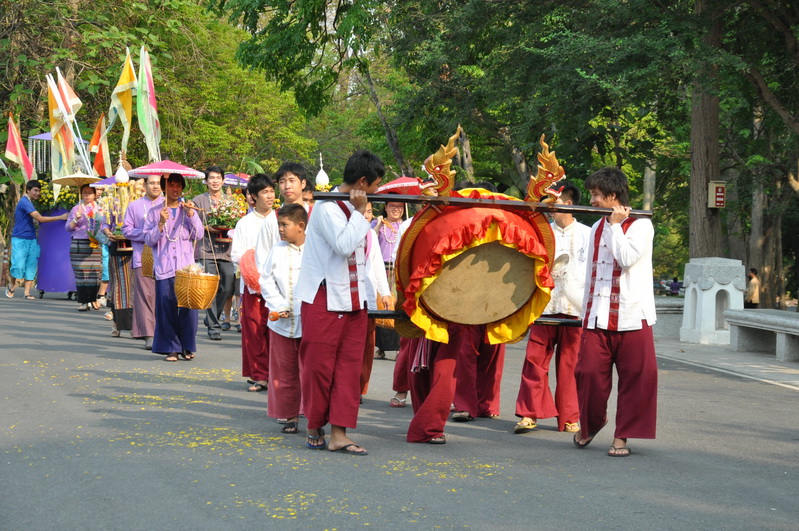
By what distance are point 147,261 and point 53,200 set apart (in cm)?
932

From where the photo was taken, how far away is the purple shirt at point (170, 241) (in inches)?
487

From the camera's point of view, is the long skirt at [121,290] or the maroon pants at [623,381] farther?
the long skirt at [121,290]

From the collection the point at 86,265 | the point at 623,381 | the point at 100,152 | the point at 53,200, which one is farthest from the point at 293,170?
the point at 100,152

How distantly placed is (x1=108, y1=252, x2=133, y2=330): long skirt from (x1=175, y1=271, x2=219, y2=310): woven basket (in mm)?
3524

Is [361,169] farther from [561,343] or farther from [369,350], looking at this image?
[561,343]

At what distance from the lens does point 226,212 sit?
→ 49.6 feet

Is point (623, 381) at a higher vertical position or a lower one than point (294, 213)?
lower

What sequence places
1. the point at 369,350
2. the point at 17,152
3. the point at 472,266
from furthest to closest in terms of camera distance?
the point at 17,152, the point at 369,350, the point at 472,266

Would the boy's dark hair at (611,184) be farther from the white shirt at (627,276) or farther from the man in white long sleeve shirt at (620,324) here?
the white shirt at (627,276)

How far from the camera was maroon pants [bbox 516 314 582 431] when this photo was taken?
8.50 metres

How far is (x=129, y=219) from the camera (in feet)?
41.8

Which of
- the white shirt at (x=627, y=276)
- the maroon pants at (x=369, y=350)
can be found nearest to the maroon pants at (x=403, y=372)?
the maroon pants at (x=369, y=350)

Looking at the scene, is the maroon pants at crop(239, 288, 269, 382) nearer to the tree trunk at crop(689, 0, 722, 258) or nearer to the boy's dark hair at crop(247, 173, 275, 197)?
the boy's dark hair at crop(247, 173, 275, 197)

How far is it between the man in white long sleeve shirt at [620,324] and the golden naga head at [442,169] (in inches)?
40.7
